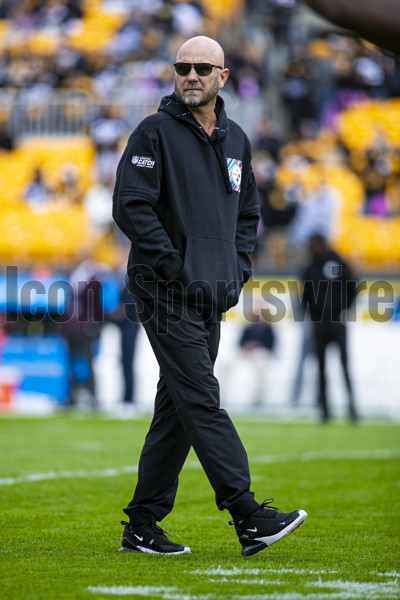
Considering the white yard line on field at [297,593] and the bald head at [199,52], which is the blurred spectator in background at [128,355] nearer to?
the bald head at [199,52]

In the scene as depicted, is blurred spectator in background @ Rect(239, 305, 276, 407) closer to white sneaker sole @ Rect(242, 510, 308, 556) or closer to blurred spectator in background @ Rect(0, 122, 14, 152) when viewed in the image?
blurred spectator in background @ Rect(0, 122, 14, 152)

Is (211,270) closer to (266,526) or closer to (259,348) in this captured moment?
(266,526)

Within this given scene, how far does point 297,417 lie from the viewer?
14016 mm

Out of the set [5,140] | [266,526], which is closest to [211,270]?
[266,526]

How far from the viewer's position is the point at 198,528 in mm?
4883

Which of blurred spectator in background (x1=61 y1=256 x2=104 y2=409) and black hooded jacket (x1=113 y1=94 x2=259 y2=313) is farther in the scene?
blurred spectator in background (x1=61 y1=256 x2=104 y2=409)

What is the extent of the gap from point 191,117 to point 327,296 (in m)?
9.08

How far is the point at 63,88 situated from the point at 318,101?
5106mm

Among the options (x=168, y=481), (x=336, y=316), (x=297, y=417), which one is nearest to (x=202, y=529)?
(x=168, y=481)

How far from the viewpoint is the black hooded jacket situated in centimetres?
404

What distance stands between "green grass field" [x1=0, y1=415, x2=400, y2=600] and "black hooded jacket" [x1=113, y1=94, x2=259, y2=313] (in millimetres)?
1030

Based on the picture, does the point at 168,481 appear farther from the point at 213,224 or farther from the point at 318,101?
the point at 318,101

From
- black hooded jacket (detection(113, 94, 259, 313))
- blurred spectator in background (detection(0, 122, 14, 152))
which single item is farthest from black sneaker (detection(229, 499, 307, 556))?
blurred spectator in background (detection(0, 122, 14, 152))

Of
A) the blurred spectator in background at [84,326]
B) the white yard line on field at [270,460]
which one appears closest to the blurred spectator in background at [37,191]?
the blurred spectator in background at [84,326]
